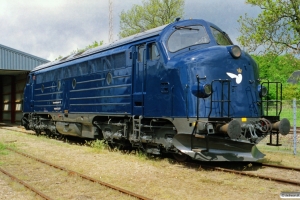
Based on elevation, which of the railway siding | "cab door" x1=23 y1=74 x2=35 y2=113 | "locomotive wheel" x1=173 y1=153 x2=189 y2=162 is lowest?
the railway siding

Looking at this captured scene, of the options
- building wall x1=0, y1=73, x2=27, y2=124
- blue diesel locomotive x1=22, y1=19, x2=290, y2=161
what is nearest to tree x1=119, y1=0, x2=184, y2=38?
building wall x1=0, y1=73, x2=27, y2=124

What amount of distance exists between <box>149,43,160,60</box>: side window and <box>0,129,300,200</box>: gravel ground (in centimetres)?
289

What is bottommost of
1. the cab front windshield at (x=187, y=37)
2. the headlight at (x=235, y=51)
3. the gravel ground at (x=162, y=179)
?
the gravel ground at (x=162, y=179)

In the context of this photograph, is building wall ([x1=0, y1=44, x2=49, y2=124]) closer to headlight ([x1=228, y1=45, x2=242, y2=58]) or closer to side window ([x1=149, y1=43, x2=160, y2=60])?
side window ([x1=149, y1=43, x2=160, y2=60])

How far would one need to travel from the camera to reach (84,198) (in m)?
6.56

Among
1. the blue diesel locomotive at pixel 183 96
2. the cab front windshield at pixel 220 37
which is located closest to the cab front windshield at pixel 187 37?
the blue diesel locomotive at pixel 183 96

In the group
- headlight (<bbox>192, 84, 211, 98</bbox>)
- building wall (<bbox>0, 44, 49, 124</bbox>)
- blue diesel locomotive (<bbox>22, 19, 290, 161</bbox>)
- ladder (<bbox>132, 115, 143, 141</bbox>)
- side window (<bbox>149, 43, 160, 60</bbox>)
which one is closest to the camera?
headlight (<bbox>192, 84, 211, 98</bbox>)

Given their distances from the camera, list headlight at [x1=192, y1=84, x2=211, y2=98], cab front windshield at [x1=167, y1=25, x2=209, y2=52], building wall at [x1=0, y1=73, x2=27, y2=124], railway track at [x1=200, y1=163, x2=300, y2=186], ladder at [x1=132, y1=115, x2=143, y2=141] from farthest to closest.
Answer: building wall at [x1=0, y1=73, x2=27, y2=124]
ladder at [x1=132, y1=115, x2=143, y2=141]
cab front windshield at [x1=167, y1=25, x2=209, y2=52]
headlight at [x1=192, y1=84, x2=211, y2=98]
railway track at [x1=200, y1=163, x2=300, y2=186]

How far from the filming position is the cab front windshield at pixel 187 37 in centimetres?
955

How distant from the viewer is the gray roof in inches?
1062

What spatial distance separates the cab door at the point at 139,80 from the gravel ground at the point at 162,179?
1515mm

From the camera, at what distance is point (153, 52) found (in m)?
9.84

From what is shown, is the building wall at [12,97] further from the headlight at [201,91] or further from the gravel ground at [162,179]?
the headlight at [201,91]

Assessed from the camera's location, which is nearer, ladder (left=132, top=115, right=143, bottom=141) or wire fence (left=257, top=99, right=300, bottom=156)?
ladder (left=132, top=115, right=143, bottom=141)
